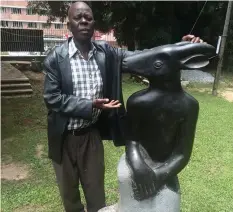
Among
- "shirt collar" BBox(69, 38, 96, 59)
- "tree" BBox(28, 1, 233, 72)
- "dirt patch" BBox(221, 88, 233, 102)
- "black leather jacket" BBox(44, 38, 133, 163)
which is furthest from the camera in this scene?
"tree" BBox(28, 1, 233, 72)

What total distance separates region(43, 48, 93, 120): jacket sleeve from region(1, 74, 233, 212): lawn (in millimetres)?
2091

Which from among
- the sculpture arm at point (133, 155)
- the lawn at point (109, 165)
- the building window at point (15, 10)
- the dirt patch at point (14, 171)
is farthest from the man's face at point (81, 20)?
the building window at point (15, 10)

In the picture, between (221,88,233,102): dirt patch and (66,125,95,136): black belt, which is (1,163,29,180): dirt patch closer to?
(66,125,95,136): black belt

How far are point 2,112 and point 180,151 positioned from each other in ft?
21.3

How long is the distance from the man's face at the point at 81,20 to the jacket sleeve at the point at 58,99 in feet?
0.72

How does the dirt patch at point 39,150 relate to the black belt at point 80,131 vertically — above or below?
below

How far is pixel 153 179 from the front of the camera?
6.39 ft

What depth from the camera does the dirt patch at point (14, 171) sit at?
4.62m

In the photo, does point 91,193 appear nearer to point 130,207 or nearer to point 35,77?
point 130,207

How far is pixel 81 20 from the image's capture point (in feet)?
6.82

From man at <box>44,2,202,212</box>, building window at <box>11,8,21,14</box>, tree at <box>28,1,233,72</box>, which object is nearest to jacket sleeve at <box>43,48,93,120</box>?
man at <box>44,2,202,212</box>

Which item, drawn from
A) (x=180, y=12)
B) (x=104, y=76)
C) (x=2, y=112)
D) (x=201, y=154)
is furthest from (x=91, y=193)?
(x=180, y=12)

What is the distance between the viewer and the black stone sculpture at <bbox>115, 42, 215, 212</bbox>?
1.83m

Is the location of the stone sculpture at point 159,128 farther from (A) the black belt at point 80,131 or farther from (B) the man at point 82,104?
(A) the black belt at point 80,131
